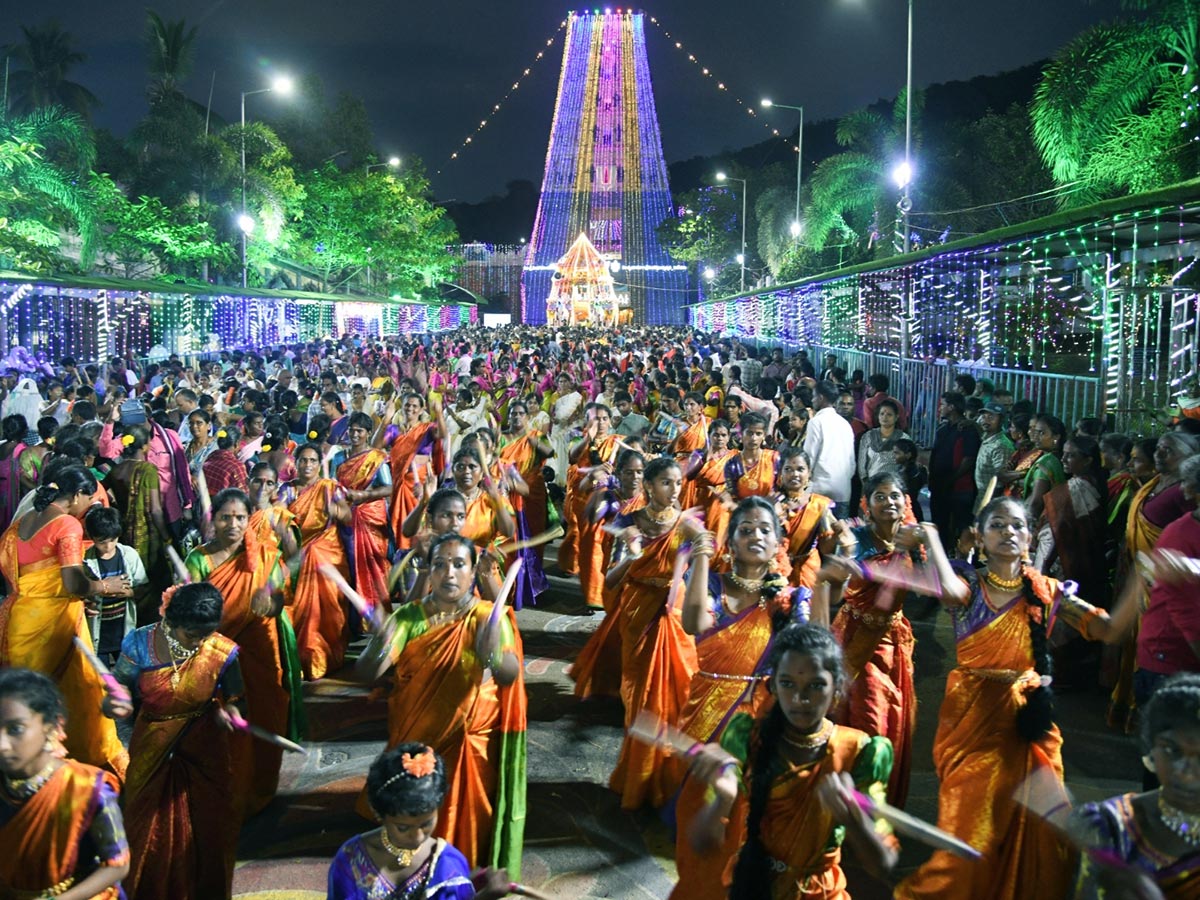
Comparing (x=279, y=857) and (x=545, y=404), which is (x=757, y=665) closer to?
(x=279, y=857)

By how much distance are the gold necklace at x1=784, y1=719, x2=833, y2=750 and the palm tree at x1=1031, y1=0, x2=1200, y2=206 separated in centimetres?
1630

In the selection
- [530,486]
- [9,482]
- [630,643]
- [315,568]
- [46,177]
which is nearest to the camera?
[630,643]

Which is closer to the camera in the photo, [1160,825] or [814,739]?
[1160,825]

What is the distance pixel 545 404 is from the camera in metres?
14.7

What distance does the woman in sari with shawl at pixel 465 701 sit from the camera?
4.11 meters

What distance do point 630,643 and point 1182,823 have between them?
3.31 metres

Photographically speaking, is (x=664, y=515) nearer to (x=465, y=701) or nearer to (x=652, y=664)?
(x=652, y=664)

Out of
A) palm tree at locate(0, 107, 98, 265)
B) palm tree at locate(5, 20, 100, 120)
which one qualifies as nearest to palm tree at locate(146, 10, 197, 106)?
palm tree at locate(5, 20, 100, 120)

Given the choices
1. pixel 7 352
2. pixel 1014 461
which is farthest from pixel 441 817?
pixel 7 352

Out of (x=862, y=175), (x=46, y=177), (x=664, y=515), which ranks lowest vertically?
(x=664, y=515)

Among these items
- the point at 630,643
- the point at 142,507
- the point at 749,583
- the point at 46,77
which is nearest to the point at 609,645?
the point at 630,643

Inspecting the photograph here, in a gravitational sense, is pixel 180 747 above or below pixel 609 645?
above

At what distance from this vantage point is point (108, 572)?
6043 mm

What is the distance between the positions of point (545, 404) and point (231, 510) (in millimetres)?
9517
